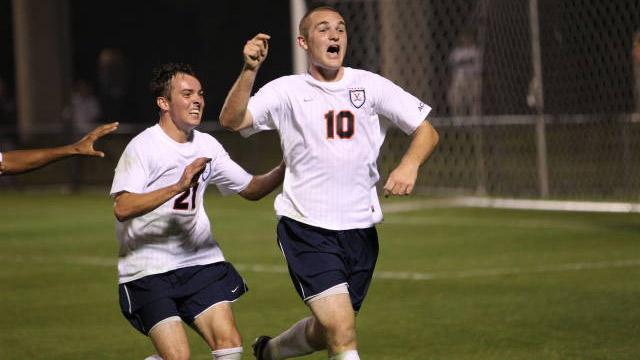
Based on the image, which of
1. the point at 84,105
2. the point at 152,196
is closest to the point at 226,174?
the point at 152,196

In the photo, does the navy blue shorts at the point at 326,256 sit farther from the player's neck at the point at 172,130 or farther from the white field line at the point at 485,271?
the white field line at the point at 485,271

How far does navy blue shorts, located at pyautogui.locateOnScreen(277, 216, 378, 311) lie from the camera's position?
7.21 m

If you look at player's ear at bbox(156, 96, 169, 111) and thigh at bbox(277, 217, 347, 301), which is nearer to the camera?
thigh at bbox(277, 217, 347, 301)

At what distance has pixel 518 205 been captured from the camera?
64.3 feet

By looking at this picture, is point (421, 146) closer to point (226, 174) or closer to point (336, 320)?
point (336, 320)

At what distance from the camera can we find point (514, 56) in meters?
20.1

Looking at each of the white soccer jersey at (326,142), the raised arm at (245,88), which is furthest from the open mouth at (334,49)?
the raised arm at (245,88)

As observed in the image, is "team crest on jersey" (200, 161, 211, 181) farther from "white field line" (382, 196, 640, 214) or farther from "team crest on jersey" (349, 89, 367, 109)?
"white field line" (382, 196, 640, 214)

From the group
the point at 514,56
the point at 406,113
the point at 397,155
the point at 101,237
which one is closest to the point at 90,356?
the point at 406,113

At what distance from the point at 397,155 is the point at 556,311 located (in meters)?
11.7

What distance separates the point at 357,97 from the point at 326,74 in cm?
20

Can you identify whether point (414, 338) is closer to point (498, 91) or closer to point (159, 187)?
point (159, 187)

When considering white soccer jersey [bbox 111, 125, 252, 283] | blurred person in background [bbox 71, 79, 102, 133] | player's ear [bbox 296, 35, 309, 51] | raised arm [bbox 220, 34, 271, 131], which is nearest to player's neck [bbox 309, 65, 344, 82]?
player's ear [bbox 296, 35, 309, 51]

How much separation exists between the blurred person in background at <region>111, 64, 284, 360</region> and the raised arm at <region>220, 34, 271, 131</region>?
0.23 metres
